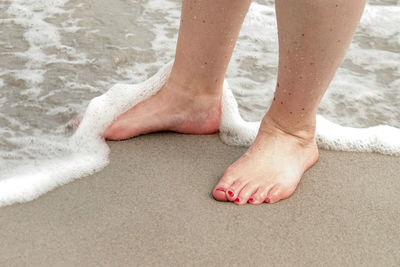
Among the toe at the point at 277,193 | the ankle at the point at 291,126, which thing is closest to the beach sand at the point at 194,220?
the toe at the point at 277,193

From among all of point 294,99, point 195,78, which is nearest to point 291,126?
point 294,99

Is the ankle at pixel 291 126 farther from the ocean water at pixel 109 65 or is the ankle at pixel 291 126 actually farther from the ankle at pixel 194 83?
the ocean water at pixel 109 65

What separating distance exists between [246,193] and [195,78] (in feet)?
1.46

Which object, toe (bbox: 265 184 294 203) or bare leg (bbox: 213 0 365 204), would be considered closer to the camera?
bare leg (bbox: 213 0 365 204)

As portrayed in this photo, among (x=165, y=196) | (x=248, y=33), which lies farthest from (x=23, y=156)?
(x=248, y=33)

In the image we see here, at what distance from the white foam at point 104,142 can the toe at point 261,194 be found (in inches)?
12.3

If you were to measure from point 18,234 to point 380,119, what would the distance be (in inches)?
54.2

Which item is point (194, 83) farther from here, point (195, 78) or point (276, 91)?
point (276, 91)

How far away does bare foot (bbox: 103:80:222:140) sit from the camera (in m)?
1.89

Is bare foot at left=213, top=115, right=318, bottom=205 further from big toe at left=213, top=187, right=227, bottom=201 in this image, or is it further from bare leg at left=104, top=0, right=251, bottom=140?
bare leg at left=104, top=0, right=251, bottom=140

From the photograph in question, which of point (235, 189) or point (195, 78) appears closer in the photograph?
point (235, 189)

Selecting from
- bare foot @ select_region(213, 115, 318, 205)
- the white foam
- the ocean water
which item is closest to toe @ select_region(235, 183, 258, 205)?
bare foot @ select_region(213, 115, 318, 205)

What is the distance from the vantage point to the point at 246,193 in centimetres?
162

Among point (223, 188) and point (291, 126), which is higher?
point (291, 126)
